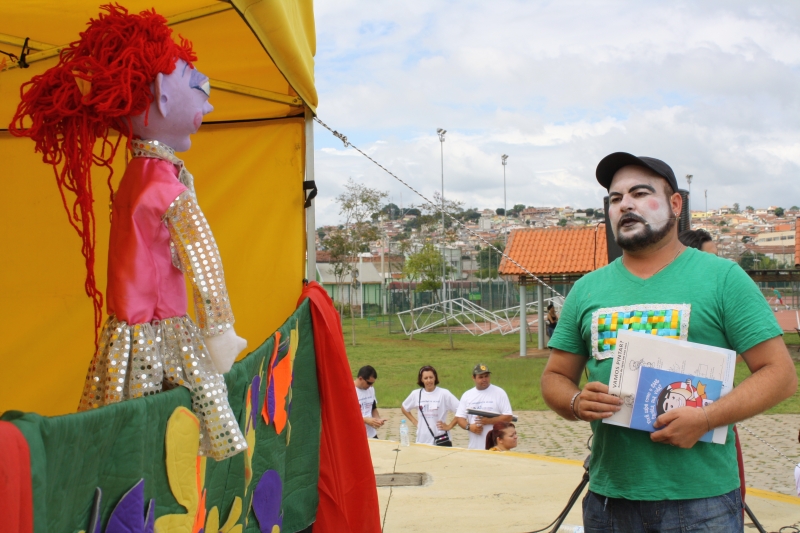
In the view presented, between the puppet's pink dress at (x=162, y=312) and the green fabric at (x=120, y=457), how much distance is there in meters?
0.13

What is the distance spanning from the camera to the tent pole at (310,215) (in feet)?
13.1

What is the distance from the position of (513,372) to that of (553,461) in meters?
13.4

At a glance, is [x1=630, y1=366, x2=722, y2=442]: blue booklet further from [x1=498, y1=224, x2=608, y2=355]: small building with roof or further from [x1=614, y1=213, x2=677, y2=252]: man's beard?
[x1=498, y1=224, x2=608, y2=355]: small building with roof

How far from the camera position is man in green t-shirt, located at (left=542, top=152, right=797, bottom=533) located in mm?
2197

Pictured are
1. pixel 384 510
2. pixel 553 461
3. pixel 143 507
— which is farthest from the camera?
pixel 553 461

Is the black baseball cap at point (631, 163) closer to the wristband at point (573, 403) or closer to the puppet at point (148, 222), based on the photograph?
the wristband at point (573, 403)

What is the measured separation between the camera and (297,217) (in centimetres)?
398

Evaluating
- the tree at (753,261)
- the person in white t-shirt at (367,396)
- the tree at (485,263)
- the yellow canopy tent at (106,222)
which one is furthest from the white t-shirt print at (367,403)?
the tree at (485,263)

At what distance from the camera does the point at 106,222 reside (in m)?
4.10

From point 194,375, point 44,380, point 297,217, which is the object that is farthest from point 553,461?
point 194,375

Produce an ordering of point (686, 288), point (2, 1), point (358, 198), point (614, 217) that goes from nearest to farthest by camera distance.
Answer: point (686, 288)
point (614, 217)
point (2, 1)
point (358, 198)

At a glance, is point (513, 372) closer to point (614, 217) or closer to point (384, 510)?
point (384, 510)

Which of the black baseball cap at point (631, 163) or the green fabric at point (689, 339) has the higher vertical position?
the black baseball cap at point (631, 163)

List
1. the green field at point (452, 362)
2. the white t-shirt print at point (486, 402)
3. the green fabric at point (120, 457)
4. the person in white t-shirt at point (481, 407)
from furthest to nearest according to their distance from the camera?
1. the green field at point (452, 362)
2. the white t-shirt print at point (486, 402)
3. the person in white t-shirt at point (481, 407)
4. the green fabric at point (120, 457)
